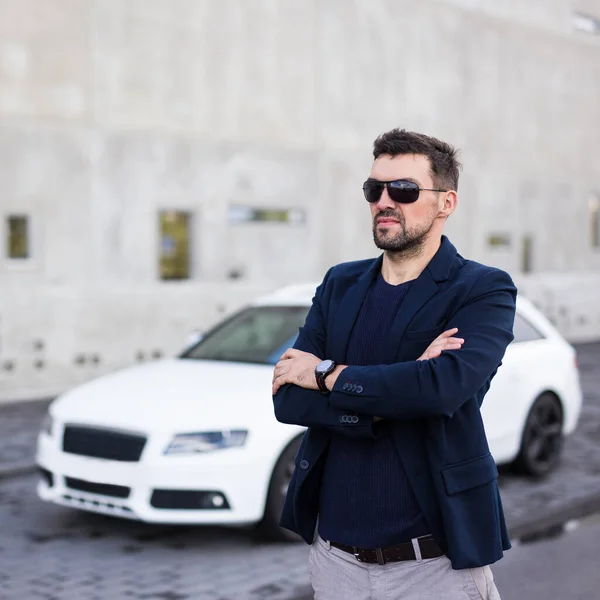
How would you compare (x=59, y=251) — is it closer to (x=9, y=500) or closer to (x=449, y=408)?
(x=9, y=500)

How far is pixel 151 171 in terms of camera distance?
14.4 m

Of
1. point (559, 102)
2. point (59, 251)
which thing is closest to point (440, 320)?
point (59, 251)

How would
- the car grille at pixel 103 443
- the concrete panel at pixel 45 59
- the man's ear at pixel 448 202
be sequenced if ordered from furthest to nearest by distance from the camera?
the concrete panel at pixel 45 59
the car grille at pixel 103 443
the man's ear at pixel 448 202

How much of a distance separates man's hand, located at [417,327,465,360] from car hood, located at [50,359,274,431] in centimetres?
355

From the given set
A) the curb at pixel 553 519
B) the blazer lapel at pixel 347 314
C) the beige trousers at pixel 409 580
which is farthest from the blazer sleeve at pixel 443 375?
the curb at pixel 553 519

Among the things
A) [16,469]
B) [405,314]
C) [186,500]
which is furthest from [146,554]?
[405,314]

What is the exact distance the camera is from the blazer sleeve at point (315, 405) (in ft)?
8.97

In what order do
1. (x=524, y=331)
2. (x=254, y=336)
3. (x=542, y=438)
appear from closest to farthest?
(x=254, y=336) → (x=542, y=438) → (x=524, y=331)

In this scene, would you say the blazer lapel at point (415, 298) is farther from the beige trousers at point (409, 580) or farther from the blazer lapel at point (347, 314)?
the beige trousers at point (409, 580)

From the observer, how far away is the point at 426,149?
9.39 ft

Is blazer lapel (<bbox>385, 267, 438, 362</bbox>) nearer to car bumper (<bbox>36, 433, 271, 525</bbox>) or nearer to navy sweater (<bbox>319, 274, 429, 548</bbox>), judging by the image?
navy sweater (<bbox>319, 274, 429, 548</bbox>)

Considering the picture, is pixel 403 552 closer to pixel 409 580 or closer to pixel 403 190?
pixel 409 580

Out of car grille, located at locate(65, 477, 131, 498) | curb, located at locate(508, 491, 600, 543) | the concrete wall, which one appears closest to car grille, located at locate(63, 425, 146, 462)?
car grille, located at locate(65, 477, 131, 498)

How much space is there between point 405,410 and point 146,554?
12.9 feet
